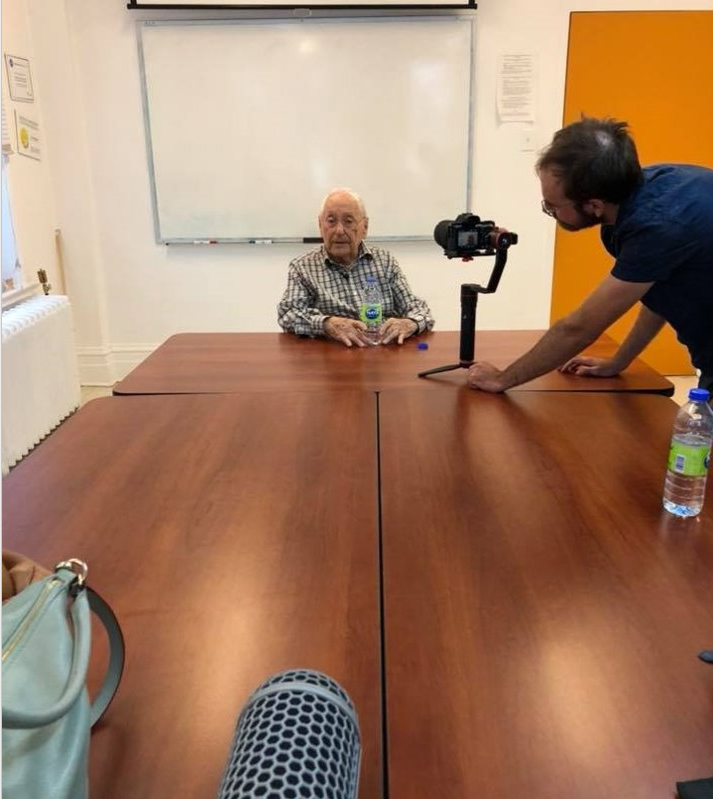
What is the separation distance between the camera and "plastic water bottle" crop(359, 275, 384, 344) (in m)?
2.38

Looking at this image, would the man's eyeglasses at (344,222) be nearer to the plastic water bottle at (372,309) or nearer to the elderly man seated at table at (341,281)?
the elderly man seated at table at (341,281)

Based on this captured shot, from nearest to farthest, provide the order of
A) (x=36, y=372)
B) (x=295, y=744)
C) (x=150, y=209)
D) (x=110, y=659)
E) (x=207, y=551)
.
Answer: (x=295, y=744)
(x=110, y=659)
(x=207, y=551)
(x=36, y=372)
(x=150, y=209)

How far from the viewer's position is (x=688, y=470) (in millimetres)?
1159

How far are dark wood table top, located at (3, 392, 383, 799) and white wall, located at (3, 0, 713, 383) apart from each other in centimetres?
247

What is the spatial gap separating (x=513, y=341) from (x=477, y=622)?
1.52 metres

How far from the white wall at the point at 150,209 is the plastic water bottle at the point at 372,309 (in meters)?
1.46

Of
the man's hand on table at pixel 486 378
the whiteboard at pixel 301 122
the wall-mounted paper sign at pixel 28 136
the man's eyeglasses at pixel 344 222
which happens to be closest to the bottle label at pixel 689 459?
the man's hand on table at pixel 486 378

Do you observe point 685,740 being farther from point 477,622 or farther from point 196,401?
point 196,401

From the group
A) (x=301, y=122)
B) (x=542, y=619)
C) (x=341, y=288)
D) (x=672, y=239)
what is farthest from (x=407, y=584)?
(x=301, y=122)

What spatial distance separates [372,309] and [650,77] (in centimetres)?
241

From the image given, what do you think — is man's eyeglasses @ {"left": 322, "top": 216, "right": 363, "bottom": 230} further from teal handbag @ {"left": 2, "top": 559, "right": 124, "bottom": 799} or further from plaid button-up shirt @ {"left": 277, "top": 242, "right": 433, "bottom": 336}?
teal handbag @ {"left": 2, "top": 559, "right": 124, "bottom": 799}

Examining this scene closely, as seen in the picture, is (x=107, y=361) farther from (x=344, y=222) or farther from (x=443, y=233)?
(x=443, y=233)

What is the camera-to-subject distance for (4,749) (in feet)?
1.77

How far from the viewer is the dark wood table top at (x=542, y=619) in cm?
70
